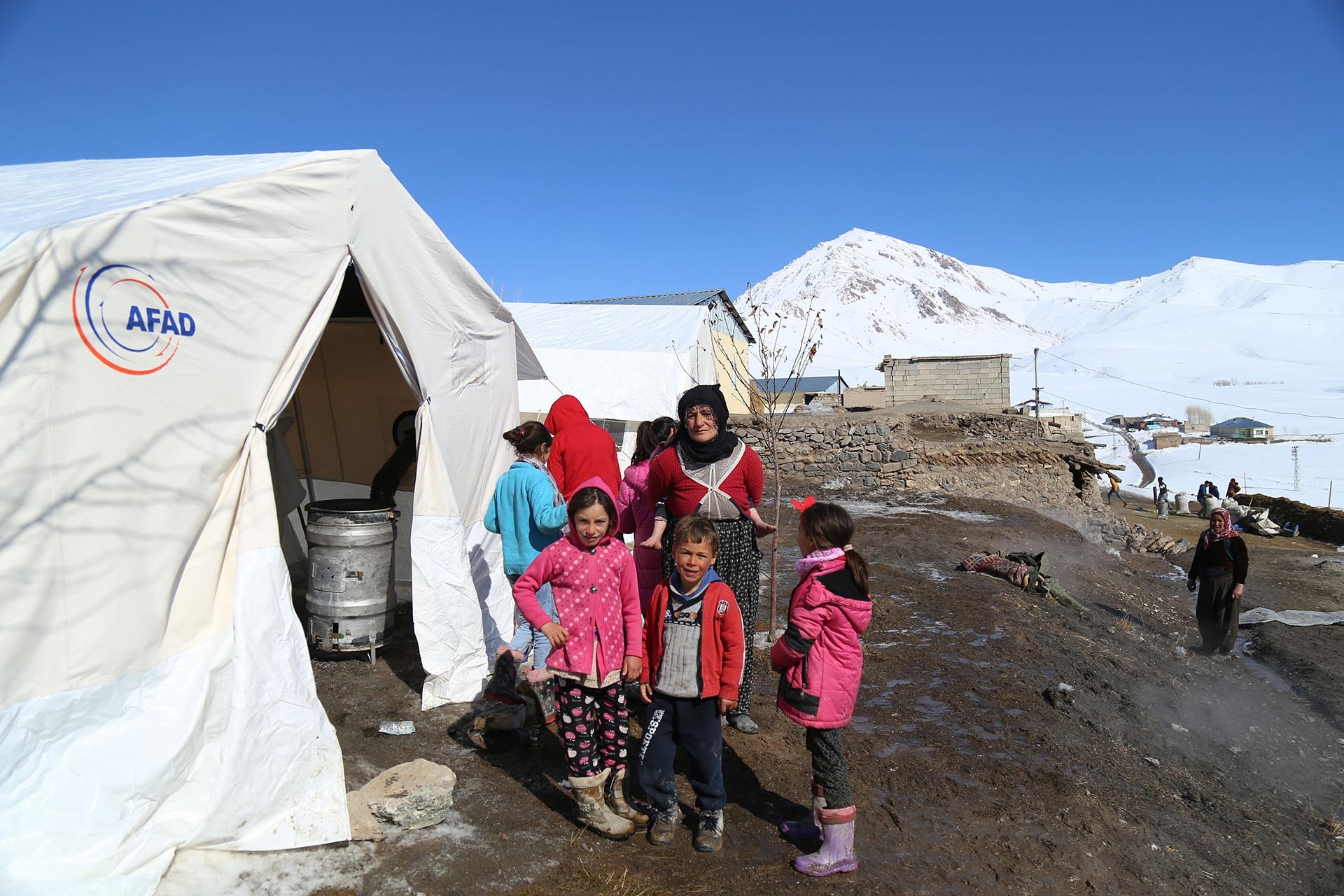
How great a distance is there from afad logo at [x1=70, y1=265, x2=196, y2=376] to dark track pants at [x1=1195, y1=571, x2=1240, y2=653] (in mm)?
8811

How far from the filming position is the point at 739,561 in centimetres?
398

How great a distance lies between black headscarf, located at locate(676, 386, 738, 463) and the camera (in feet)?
12.7

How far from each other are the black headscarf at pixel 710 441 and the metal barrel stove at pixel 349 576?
2131mm

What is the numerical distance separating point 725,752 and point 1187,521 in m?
27.6

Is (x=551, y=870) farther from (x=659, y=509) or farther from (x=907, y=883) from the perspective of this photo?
(x=659, y=509)

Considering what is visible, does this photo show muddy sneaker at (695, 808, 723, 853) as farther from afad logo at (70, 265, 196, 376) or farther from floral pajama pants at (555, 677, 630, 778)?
afad logo at (70, 265, 196, 376)

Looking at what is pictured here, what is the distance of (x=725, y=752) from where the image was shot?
13.4 feet

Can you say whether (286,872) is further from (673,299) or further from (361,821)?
(673,299)

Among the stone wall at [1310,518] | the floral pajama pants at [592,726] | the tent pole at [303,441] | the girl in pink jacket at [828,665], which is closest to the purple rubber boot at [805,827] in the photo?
the girl in pink jacket at [828,665]

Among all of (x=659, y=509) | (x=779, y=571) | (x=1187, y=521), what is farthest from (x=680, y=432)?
(x=1187, y=521)

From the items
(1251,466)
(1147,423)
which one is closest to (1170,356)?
(1147,423)

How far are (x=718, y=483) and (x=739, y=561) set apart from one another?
0.42 metres

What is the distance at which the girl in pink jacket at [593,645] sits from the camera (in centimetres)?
311

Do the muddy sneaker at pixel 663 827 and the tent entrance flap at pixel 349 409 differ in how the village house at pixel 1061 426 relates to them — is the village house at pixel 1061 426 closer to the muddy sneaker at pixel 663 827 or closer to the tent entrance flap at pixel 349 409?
the tent entrance flap at pixel 349 409
